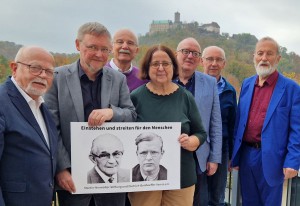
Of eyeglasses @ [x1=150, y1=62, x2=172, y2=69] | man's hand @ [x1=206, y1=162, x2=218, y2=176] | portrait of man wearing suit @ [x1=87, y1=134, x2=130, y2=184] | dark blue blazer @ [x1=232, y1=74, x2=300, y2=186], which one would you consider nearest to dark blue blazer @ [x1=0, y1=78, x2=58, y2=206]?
portrait of man wearing suit @ [x1=87, y1=134, x2=130, y2=184]

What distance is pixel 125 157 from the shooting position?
8.41 ft

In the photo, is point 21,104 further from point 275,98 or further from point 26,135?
point 275,98

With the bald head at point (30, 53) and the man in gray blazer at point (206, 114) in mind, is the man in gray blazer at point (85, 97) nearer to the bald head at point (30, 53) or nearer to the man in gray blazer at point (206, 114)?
the bald head at point (30, 53)

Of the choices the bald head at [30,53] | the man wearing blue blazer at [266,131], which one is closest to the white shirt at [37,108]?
the bald head at [30,53]

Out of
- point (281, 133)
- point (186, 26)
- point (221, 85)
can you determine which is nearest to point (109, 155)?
point (281, 133)

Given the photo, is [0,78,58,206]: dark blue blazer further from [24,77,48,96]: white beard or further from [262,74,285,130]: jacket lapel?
[262,74,285,130]: jacket lapel

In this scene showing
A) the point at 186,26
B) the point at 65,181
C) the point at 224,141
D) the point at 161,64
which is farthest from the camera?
the point at 186,26

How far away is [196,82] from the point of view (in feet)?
11.3

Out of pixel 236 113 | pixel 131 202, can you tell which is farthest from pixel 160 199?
pixel 236 113

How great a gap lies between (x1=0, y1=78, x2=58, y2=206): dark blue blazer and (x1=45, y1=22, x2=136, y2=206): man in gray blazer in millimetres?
305

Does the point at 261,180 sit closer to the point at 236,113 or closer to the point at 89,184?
the point at 236,113

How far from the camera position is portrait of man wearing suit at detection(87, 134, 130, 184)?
2.47m

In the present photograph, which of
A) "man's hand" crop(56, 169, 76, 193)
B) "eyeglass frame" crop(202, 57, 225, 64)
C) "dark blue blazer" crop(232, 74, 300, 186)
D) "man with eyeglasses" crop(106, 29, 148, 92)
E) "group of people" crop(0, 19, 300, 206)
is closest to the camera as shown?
"group of people" crop(0, 19, 300, 206)

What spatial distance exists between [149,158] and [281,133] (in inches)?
65.1
